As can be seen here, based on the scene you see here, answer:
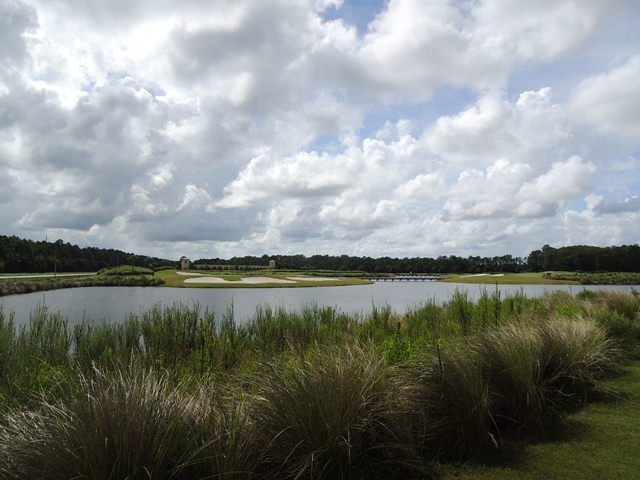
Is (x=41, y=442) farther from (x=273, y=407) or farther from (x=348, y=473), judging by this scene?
(x=348, y=473)

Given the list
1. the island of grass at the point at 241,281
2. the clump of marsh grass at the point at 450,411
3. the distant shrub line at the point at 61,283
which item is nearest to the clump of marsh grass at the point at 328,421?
the clump of marsh grass at the point at 450,411

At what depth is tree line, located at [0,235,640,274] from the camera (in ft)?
269

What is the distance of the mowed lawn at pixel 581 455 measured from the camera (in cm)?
401

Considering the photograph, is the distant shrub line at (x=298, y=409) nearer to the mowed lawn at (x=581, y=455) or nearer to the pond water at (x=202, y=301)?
the mowed lawn at (x=581, y=455)

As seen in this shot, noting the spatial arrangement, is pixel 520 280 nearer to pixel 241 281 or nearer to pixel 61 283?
pixel 241 281

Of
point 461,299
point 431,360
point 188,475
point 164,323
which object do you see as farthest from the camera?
point 461,299

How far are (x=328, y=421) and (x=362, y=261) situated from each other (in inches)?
5208

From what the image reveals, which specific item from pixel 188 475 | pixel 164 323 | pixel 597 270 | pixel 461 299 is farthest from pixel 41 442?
pixel 597 270

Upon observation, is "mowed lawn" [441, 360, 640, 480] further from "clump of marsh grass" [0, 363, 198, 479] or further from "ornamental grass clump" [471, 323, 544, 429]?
"clump of marsh grass" [0, 363, 198, 479]

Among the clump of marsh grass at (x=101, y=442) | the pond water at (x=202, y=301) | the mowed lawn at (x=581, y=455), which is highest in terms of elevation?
the clump of marsh grass at (x=101, y=442)

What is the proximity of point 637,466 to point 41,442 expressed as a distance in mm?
5110

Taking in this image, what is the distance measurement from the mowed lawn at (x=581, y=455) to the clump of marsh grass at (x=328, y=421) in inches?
27.4

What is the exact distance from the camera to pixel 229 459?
307 cm

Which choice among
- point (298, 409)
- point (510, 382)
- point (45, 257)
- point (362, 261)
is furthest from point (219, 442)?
point (362, 261)
